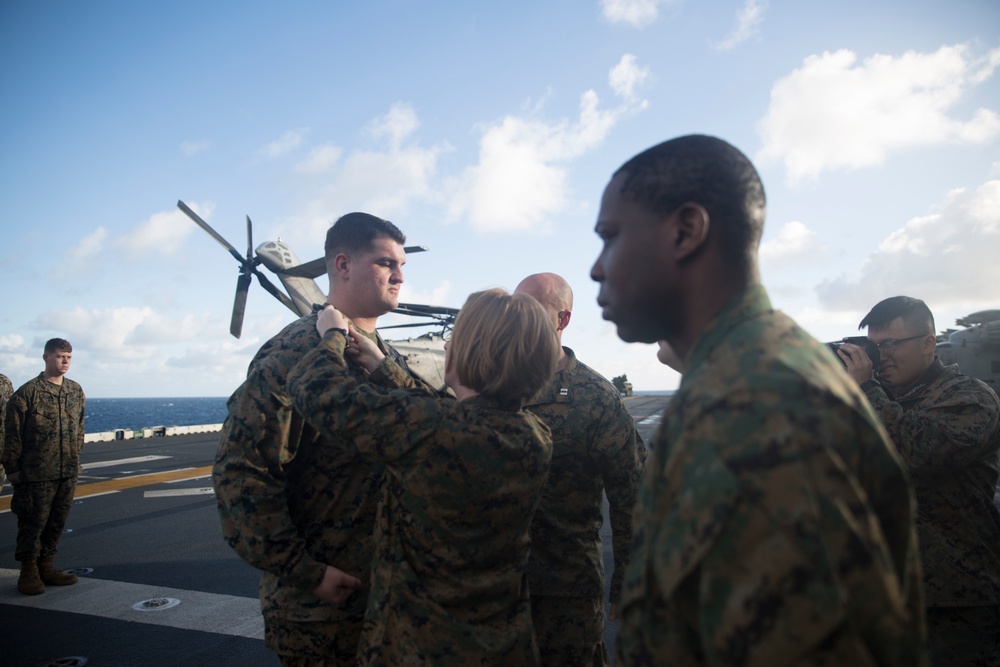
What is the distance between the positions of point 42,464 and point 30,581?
108 cm

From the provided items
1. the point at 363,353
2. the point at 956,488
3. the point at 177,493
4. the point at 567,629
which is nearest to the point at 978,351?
the point at 956,488

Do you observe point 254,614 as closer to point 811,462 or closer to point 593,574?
point 593,574

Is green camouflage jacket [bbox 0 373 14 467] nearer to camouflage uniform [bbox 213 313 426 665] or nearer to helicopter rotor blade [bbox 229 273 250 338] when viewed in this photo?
A: camouflage uniform [bbox 213 313 426 665]

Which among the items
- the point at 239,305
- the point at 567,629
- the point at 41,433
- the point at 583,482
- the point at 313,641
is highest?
the point at 239,305

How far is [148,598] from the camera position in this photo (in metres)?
5.37

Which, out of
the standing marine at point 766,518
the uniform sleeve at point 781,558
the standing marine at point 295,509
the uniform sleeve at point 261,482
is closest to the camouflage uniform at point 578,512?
the standing marine at point 295,509

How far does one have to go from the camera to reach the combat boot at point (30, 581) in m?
5.44

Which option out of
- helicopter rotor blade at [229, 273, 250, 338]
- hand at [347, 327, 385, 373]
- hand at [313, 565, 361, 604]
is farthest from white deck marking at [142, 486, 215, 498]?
hand at [347, 327, 385, 373]

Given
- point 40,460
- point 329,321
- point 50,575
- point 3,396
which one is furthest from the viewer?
point 3,396

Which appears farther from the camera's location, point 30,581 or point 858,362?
point 30,581

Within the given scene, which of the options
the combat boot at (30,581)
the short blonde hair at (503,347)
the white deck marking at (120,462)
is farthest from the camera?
the white deck marking at (120,462)

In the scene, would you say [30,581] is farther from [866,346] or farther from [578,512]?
[866,346]

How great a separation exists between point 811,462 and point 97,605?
6.22m

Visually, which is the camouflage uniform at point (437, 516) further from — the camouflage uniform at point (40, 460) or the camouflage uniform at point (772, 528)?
the camouflage uniform at point (40, 460)
